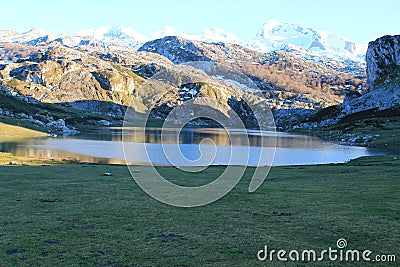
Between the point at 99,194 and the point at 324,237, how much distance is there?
2029 centimetres

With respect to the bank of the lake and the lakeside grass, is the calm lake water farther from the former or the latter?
the lakeside grass

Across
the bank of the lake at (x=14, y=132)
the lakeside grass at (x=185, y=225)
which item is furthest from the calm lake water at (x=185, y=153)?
the lakeside grass at (x=185, y=225)

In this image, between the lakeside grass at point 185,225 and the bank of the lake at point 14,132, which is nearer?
the lakeside grass at point 185,225

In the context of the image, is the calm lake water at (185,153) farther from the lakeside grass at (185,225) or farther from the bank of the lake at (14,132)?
the lakeside grass at (185,225)

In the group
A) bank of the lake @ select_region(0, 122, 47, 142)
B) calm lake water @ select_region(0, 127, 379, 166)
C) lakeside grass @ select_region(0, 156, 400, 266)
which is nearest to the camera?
lakeside grass @ select_region(0, 156, 400, 266)

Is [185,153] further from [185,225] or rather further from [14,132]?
[185,225]

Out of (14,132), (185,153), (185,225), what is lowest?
(185,225)

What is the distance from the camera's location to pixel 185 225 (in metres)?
23.2

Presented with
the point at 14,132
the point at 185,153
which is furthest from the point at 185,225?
the point at 14,132

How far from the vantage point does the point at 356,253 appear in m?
17.7

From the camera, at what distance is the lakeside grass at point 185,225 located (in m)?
17.8

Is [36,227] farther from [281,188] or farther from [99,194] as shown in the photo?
[281,188]

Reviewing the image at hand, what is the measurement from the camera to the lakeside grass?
58.4ft

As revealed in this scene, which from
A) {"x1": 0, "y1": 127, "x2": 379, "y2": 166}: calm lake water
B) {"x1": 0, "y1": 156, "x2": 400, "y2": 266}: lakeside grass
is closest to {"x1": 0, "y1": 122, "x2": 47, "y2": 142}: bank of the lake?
{"x1": 0, "y1": 127, "x2": 379, "y2": 166}: calm lake water
